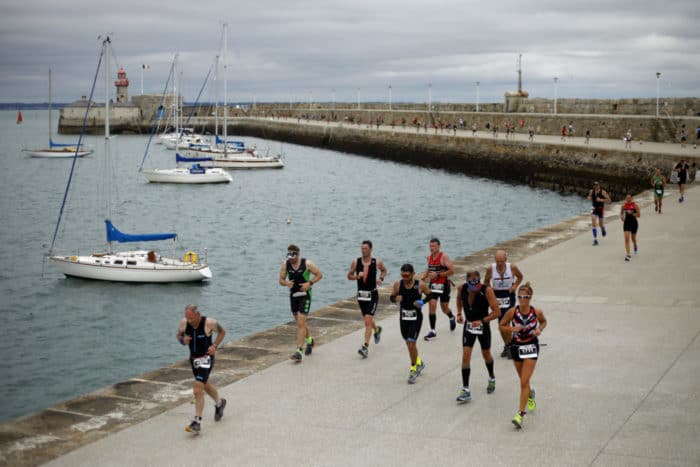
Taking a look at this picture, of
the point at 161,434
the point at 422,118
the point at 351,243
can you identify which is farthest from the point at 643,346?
the point at 422,118

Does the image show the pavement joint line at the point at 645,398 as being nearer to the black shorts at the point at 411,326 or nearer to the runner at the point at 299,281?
the black shorts at the point at 411,326

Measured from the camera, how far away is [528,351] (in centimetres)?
936

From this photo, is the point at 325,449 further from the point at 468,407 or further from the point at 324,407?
the point at 468,407

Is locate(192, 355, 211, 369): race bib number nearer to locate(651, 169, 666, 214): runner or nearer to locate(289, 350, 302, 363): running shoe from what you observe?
locate(289, 350, 302, 363): running shoe

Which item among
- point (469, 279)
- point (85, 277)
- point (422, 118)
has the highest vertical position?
point (422, 118)

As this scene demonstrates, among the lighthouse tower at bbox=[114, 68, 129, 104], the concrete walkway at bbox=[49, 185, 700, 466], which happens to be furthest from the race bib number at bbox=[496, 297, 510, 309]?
the lighthouse tower at bbox=[114, 68, 129, 104]

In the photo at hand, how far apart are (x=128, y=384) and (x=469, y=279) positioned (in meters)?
4.56

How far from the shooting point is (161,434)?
9461 mm

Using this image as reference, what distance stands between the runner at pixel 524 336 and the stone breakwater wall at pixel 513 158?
3836 centimetres

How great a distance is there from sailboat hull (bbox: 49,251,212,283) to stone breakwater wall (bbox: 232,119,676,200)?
26910mm

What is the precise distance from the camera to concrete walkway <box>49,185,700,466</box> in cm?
860

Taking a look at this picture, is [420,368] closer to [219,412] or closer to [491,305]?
[491,305]

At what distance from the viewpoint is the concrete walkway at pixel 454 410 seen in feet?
28.2

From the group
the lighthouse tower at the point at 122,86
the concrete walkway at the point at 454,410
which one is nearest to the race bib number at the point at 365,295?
the concrete walkway at the point at 454,410
